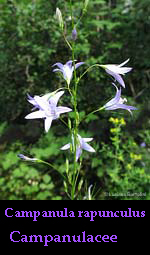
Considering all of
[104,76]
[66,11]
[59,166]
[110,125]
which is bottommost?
[59,166]

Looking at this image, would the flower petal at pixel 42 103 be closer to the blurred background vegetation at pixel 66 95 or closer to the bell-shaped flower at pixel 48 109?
the bell-shaped flower at pixel 48 109

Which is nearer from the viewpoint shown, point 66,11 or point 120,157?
point 120,157

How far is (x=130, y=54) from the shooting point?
141 inches

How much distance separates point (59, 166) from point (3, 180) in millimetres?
626

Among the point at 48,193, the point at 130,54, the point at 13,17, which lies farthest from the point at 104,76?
the point at 48,193

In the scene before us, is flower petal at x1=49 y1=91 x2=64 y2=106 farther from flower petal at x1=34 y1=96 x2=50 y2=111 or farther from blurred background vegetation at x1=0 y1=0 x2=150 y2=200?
blurred background vegetation at x1=0 y1=0 x2=150 y2=200

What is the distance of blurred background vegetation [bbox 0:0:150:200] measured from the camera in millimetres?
2914

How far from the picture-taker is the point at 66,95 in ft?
10.5

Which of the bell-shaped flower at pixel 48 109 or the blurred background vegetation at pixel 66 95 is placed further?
the blurred background vegetation at pixel 66 95

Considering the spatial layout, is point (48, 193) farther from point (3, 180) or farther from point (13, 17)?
point (13, 17)

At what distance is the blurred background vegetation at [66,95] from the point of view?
9.56 feet

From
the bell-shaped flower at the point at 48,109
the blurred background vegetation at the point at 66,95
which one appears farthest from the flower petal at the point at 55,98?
the blurred background vegetation at the point at 66,95

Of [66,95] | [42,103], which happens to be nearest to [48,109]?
[42,103]

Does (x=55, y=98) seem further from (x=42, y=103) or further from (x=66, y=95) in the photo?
(x=66, y=95)
